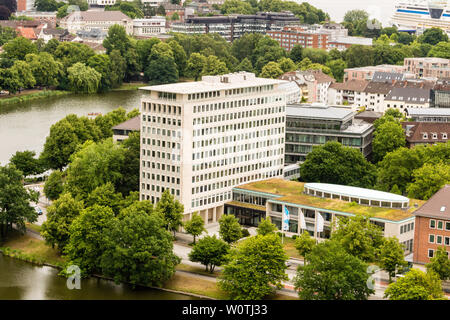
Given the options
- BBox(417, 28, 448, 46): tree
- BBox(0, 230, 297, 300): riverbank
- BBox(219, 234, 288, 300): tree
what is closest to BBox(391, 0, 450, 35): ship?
BBox(417, 28, 448, 46): tree

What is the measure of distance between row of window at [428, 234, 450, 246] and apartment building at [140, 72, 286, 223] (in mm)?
15883

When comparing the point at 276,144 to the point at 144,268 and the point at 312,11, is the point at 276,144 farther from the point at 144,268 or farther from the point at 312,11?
the point at 312,11

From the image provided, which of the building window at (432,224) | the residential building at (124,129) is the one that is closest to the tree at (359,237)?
the building window at (432,224)

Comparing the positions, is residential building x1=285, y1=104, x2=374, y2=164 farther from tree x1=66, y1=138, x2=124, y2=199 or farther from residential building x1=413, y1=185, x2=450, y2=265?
residential building x1=413, y1=185, x2=450, y2=265

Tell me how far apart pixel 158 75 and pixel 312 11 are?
7181 cm

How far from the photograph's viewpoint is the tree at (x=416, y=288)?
4272cm

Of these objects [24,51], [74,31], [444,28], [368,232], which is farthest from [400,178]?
[444,28]

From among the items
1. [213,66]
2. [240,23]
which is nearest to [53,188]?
[213,66]

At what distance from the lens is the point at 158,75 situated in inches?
5207

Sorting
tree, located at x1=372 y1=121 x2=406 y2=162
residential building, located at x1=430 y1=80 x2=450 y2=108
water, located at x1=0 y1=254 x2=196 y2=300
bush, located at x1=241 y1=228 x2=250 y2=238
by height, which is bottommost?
water, located at x1=0 y1=254 x2=196 y2=300

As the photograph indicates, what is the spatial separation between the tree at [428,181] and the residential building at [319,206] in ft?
9.94

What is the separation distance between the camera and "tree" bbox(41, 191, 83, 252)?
5500 cm

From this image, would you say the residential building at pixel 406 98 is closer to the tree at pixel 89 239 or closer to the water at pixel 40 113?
the water at pixel 40 113

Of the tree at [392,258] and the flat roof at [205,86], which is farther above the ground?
the flat roof at [205,86]
